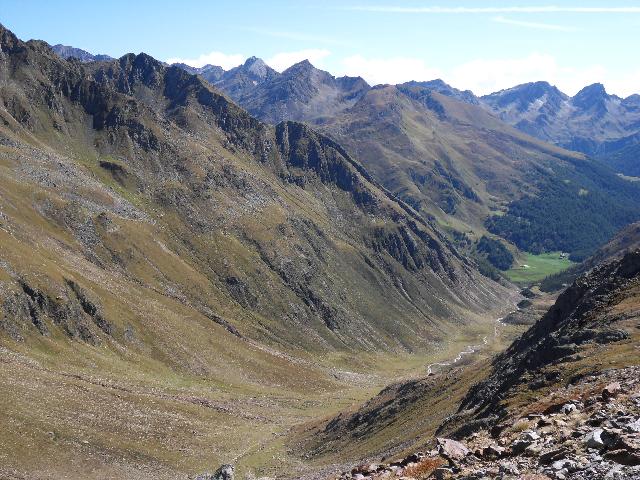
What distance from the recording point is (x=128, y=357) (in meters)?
142

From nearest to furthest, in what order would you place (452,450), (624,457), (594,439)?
1. (624,457)
2. (594,439)
3. (452,450)

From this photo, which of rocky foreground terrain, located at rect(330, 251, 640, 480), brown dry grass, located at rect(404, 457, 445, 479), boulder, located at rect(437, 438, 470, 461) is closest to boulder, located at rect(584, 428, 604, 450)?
rocky foreground terrain, located at rect(330, 251, 640, 480)

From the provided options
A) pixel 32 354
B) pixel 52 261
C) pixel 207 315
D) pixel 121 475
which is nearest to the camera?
pixel 121 475

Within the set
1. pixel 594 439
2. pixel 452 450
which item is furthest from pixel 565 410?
pixel 594 439

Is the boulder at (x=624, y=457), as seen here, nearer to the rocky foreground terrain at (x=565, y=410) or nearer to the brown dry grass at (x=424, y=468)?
the rocky foreground terrain at (x=565, y=410)

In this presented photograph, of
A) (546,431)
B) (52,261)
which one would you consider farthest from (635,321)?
(52,261)

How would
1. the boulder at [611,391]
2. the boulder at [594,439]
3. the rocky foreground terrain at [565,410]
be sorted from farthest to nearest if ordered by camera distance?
the boulder at [611,391], the rocky foreground terrain at [565,410], the boulder at [594,439]

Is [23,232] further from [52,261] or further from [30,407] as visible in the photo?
[30,407]

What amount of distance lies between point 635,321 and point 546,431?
39.0m

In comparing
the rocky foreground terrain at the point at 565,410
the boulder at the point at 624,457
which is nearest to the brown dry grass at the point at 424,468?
the rocky foreground terrain at the point at 565,410

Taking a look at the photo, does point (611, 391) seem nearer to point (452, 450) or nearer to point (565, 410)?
point (565, 410)

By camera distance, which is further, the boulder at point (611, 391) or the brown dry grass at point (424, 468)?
the boulder at point (611, 391)

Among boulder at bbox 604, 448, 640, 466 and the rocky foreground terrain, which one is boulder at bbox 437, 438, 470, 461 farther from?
boulder at bbox 604, 448, 640, 466

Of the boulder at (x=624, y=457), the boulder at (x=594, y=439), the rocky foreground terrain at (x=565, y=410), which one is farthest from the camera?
the rocky foreground terrain at (x=565, y=410)
